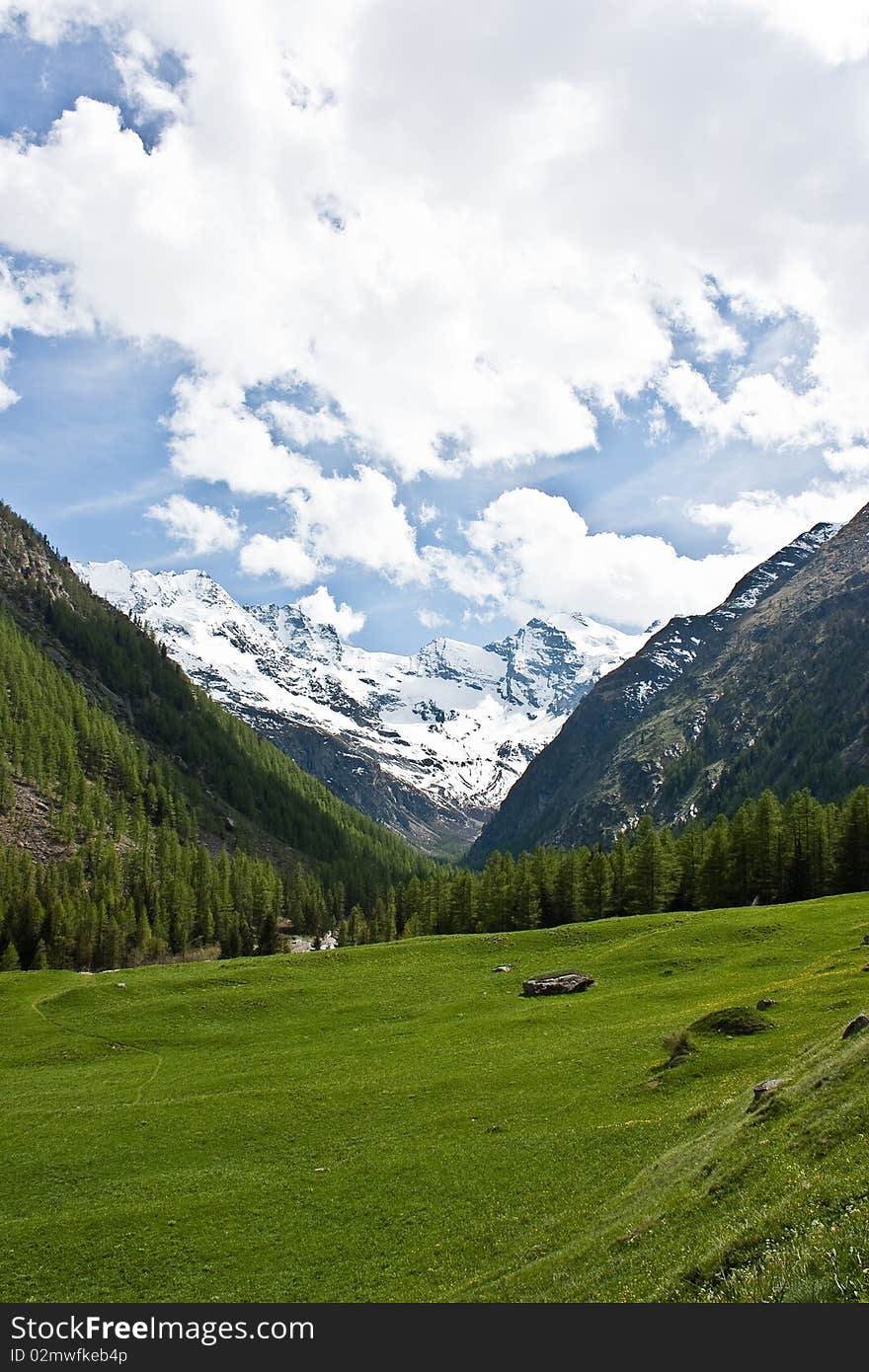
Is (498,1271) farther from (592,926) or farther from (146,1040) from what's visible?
(592,926)

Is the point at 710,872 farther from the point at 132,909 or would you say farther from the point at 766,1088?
the point at 132,909

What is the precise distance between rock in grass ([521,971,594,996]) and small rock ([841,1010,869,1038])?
110ft

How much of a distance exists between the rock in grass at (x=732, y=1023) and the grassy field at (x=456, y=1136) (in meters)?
0.75

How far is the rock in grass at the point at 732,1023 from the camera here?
137 feet

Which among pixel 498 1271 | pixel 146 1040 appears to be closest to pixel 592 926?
pixel 146 1040

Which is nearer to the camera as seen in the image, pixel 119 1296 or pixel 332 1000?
pixel 119 1296

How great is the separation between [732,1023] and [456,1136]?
16.5 metres

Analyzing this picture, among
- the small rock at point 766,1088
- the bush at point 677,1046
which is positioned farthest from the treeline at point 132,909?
the small rock at point 766,1088

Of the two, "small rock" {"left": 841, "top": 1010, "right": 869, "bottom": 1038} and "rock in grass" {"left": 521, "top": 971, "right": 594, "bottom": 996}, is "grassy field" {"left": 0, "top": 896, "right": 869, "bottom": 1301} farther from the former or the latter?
"rock in grass" {"left": 521, "top": 971, "right": 594, "bottom": 996}

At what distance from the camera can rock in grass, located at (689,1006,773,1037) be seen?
137 ft

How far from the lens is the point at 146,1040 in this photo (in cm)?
6334

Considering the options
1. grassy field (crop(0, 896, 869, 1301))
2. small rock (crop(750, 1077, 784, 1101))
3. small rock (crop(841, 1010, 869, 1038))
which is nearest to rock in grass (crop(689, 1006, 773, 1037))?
grassy field (crop(0, 896, 869, 1301))

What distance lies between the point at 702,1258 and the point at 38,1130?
42735 millimetres

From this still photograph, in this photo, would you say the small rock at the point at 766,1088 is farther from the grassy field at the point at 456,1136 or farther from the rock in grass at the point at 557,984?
the rock in grass at the point at 557,984
